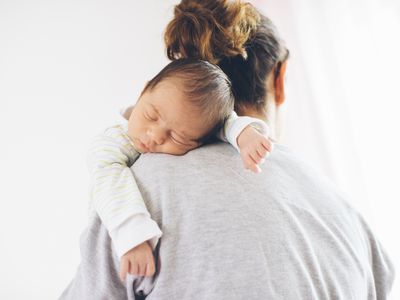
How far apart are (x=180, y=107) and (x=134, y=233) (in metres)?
0.31

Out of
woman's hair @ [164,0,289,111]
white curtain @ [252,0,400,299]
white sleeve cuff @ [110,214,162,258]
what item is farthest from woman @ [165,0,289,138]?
white curtain @ [252,0,400,299]

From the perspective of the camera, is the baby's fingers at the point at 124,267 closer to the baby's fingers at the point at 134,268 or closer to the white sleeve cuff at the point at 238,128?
the baby's fingers at the point at 134,268

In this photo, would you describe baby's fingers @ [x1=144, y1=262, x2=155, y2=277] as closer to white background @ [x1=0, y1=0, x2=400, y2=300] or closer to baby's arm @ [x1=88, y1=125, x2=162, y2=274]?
baby's arm @ [x1=88, y1=125, x2=162, y2=274]

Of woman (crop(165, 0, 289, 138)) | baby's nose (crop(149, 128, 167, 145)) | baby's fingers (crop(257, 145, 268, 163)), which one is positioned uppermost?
woman (crop(165, 0, 289, 138))

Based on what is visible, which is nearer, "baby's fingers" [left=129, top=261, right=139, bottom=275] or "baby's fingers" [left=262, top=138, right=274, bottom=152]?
"baby's fingers" [left=129, top=261, right=139, bottom=275]

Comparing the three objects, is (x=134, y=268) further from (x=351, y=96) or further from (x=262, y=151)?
(x=351, y=96)

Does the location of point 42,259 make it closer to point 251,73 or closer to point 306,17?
point 251,73

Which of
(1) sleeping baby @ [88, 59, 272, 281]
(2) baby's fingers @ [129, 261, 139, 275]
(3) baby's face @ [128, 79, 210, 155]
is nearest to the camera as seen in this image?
(2) baby's fingers @ [129, 261, 139, 275]

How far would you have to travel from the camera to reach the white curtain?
5.17 ft

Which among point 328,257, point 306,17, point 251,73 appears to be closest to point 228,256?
point 328,257

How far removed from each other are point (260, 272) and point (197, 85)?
402 mm

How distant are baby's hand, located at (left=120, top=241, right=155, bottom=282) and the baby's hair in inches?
12.9

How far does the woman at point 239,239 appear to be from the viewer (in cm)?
66

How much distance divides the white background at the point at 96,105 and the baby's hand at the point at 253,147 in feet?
3.13
